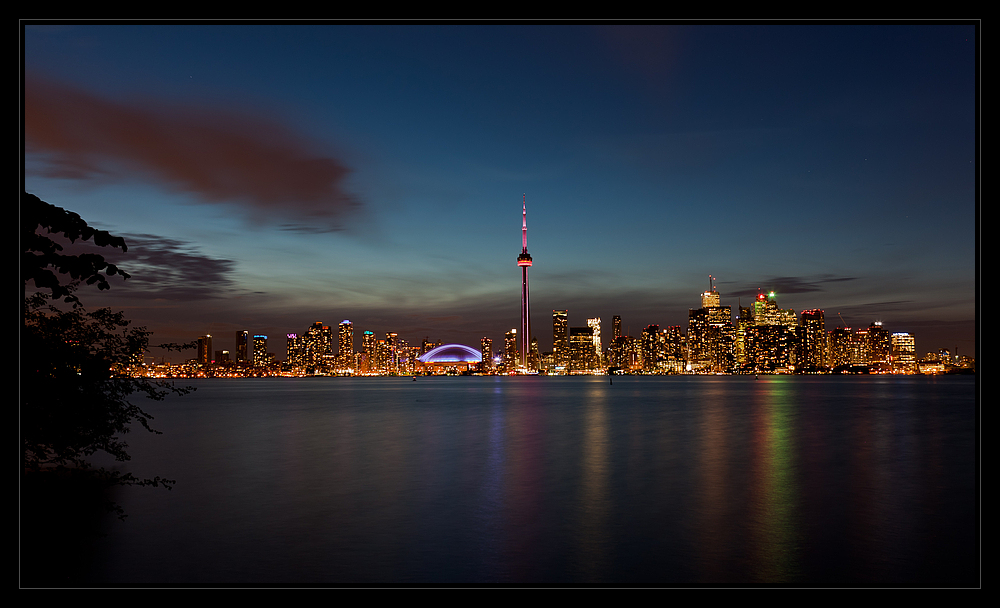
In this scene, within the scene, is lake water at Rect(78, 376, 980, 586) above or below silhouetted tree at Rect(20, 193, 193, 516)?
below

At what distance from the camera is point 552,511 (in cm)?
2127

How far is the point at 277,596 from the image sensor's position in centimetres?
765

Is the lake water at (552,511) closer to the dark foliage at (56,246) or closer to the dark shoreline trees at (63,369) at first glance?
the dark shoreline trees at (63,369)

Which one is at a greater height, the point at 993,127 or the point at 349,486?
the point at 993,127

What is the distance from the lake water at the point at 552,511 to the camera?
1530cm

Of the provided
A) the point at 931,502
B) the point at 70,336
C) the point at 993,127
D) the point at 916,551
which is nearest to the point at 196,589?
the point at 70,336

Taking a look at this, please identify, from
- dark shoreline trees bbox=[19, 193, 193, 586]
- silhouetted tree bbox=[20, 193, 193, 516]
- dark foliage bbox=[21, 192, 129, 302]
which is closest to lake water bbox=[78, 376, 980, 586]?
dark shoreline trees bbox=[19, 193, 193, 586]

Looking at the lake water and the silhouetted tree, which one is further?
the lake water

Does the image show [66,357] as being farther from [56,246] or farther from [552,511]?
[552,511]

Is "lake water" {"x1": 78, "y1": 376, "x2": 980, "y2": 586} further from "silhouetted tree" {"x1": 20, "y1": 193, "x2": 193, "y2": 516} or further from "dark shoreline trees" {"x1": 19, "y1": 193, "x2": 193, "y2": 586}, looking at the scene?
"silhouetted tree" {"x1": 20, "y1": 193, "x2": 193, "y2": 516}

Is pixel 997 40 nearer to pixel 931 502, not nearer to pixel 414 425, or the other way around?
pixel 931 502

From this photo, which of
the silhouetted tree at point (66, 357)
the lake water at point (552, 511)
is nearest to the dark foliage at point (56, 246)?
the silhouetted tree at point (66, 357)

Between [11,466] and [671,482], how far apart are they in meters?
24.5

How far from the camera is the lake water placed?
15.3 meters
